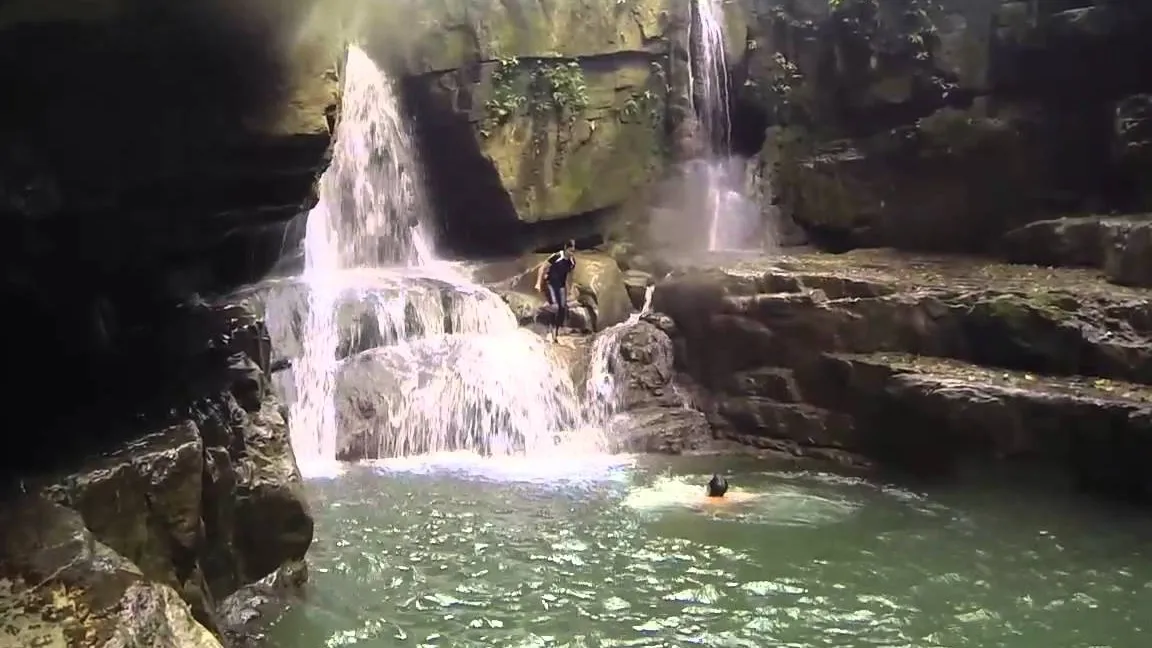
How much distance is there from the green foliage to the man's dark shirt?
10.1 feet

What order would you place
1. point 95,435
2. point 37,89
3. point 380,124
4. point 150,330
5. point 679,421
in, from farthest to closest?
point 380,124 < point 679,421 < point 150,330 < point 95,435 < point 37,89

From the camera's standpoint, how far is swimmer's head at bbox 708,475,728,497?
34.7 ft

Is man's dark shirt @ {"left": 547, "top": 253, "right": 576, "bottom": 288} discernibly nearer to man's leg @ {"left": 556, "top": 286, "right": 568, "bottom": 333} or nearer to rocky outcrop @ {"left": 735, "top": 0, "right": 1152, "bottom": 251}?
man's leg @ {"left": 556, "top": 286, "right": 568, "bottom": 333}

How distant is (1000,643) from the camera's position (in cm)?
719

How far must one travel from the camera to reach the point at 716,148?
18953 millimetres

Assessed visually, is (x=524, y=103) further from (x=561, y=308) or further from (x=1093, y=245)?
(x=1093, y=245)

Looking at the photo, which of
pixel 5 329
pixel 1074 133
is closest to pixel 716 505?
pixel 5 329

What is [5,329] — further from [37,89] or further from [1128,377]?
[1128,377]

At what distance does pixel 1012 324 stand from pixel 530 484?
595 cm

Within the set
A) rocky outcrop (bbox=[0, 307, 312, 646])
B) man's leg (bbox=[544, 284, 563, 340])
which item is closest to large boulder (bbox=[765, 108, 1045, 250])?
man's leg (bbox=[544, 284, 563, 340])

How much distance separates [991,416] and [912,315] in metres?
1.82

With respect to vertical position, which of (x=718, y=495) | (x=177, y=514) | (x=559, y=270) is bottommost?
(x=718, y=495)

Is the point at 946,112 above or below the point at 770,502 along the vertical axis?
above

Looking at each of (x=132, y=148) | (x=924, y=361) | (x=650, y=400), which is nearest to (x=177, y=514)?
(x=132, y=148)
